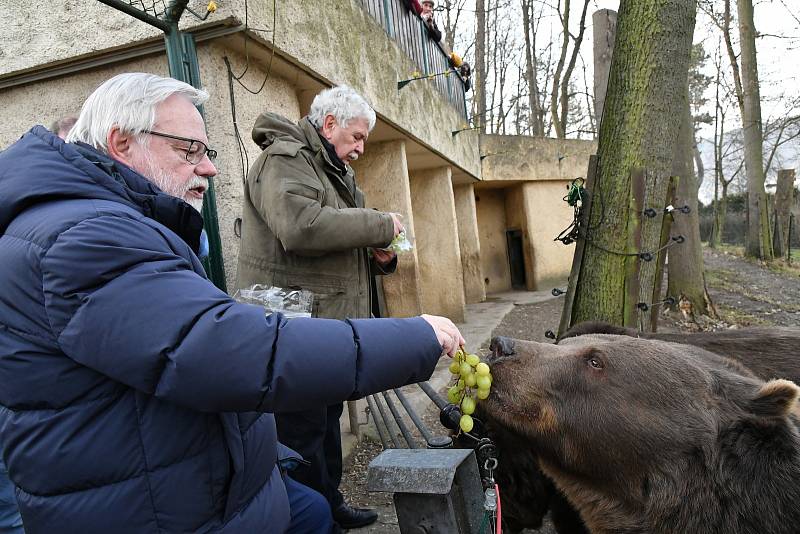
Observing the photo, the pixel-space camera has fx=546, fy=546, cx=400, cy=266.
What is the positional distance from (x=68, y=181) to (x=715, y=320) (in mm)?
9151

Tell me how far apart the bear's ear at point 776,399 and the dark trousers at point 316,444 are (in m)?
1.89

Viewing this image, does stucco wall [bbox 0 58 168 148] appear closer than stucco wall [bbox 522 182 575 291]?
Yes

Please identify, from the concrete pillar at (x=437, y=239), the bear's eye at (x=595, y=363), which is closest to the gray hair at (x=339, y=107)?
the bear's eye at (x=595, y=363)

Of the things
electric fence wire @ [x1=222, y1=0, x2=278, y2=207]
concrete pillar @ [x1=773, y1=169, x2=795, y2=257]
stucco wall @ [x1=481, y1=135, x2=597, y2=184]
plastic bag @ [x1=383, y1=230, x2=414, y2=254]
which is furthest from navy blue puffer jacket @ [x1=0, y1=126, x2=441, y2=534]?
concrete pillar @ [x1=773, y1=169, x2=795, y2=257]

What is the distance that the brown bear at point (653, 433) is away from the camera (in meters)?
2.03

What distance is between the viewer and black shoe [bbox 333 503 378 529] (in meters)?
3.27

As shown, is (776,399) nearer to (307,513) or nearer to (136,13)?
(307,513)

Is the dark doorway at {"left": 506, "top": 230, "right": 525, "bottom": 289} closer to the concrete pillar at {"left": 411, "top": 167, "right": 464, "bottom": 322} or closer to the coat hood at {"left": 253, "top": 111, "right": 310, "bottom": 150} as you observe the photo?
the concrete pillar at {"left": 411, "top": 167, "right": 464, "bottom": 322}

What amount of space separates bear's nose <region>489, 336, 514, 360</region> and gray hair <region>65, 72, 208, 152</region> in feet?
5.15

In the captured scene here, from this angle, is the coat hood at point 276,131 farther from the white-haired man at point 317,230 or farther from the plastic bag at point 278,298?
the plastic bag at point 278,298

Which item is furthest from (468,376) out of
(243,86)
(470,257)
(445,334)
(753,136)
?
(753,136)

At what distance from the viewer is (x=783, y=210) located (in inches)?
686

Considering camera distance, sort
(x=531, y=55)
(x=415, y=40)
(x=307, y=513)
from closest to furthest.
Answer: (x=307, y=513) < (x=415, y=40) < (x=531, y=55)

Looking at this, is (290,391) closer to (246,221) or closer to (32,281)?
(32,281)
